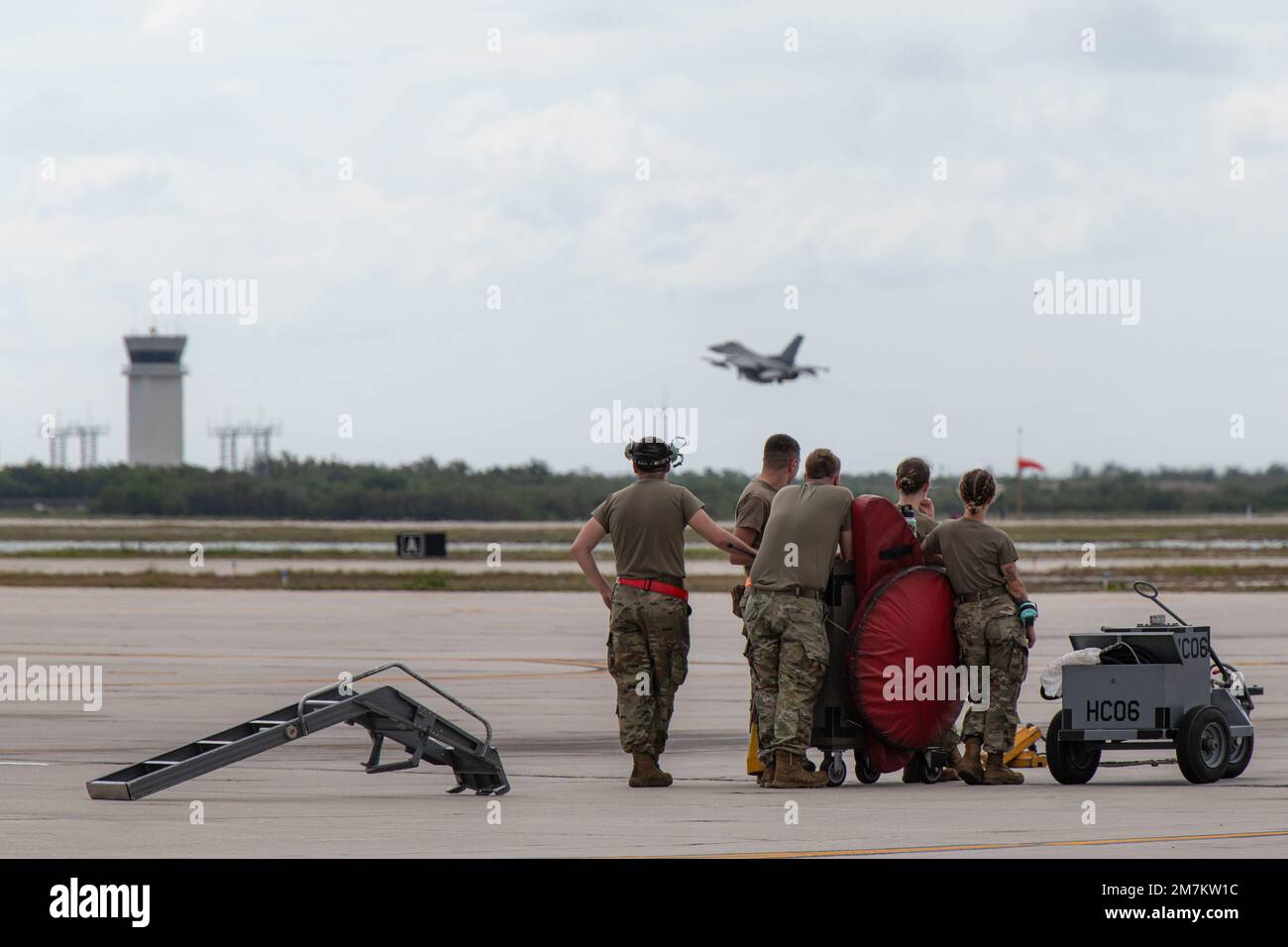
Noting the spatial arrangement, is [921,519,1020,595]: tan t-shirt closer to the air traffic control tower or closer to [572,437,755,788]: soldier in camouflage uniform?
[572,437,755,788]: soldier in camouflage uniform

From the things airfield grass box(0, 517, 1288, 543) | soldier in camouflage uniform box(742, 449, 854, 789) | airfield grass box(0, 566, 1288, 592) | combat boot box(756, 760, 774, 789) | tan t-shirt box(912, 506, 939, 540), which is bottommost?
airfield grass box(0, 566, 1288, 592)

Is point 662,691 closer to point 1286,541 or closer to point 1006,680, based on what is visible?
point 1006,680

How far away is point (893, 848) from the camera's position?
856 centimetres

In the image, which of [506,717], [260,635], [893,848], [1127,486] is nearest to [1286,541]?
[1127,486]

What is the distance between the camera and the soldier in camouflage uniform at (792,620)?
36.9 ft

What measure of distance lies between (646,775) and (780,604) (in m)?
1.55

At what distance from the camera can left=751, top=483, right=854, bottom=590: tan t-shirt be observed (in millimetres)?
11391

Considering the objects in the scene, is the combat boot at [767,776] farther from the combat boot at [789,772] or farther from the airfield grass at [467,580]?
the airfield grass at [467,580]

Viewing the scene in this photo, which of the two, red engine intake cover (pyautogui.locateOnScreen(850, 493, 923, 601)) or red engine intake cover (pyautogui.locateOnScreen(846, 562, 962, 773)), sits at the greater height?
red engine intake cover (pyautogui.locateOnScreen(850, 493, 923, 601))

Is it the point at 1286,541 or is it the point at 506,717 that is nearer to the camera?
the point at 506,717

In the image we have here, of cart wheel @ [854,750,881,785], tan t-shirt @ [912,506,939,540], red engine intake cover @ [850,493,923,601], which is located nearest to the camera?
red engine intake cover @ [850,493,923,601]

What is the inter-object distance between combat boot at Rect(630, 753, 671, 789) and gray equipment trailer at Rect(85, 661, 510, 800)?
0.92 m

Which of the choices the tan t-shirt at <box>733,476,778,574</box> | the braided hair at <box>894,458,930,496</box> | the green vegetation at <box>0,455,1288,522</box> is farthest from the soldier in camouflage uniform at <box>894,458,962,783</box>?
the green vegetation at <box>0,455,1288,522</box>
